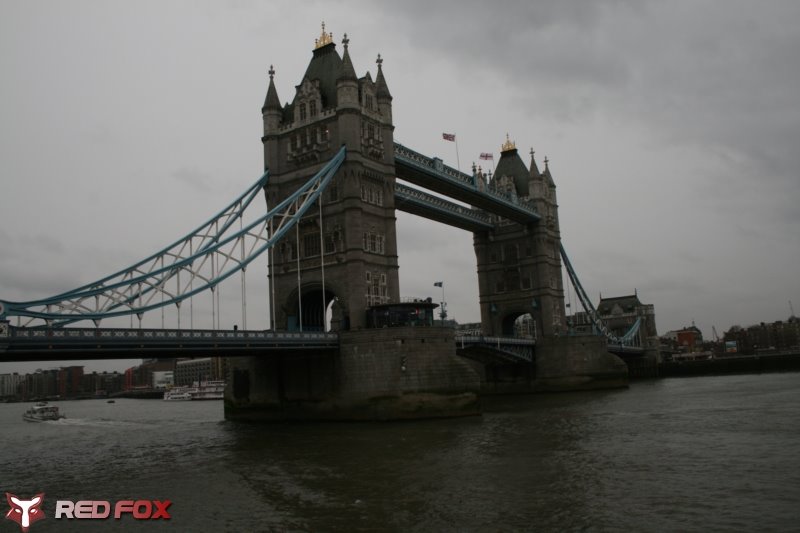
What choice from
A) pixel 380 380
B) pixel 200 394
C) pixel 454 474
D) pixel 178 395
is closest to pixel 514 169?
pixel 380 380

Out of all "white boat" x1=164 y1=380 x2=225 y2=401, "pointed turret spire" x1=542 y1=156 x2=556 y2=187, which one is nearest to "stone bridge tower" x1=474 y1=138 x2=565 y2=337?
"pointed turret spire" x1=542 y1=156 x2=556 y2=187

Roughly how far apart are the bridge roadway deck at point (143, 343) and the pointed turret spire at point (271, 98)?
2200 cm

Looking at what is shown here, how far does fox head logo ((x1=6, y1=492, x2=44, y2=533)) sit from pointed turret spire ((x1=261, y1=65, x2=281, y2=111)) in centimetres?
4138

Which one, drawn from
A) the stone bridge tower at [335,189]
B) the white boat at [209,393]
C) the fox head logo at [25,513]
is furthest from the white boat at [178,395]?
the fox head logo at [25,513]

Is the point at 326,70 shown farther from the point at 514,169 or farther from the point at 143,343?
the point at 514,169

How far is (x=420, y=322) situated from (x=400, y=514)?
3114 centimetres

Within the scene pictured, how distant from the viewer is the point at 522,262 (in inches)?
3376

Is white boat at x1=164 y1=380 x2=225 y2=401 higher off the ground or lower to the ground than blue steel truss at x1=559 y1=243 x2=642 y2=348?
lower

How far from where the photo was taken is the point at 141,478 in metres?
28.1

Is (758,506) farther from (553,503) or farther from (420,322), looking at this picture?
(420,322)

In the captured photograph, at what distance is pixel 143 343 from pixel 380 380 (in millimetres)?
15844

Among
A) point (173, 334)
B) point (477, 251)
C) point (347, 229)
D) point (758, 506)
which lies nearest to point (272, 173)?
point (347, 229)

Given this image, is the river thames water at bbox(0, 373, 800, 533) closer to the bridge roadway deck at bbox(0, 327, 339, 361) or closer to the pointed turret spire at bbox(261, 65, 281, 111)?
the bridge roadway deck at bbox(0, 327, 339, 361)

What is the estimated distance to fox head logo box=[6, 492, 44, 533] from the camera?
797 inches
